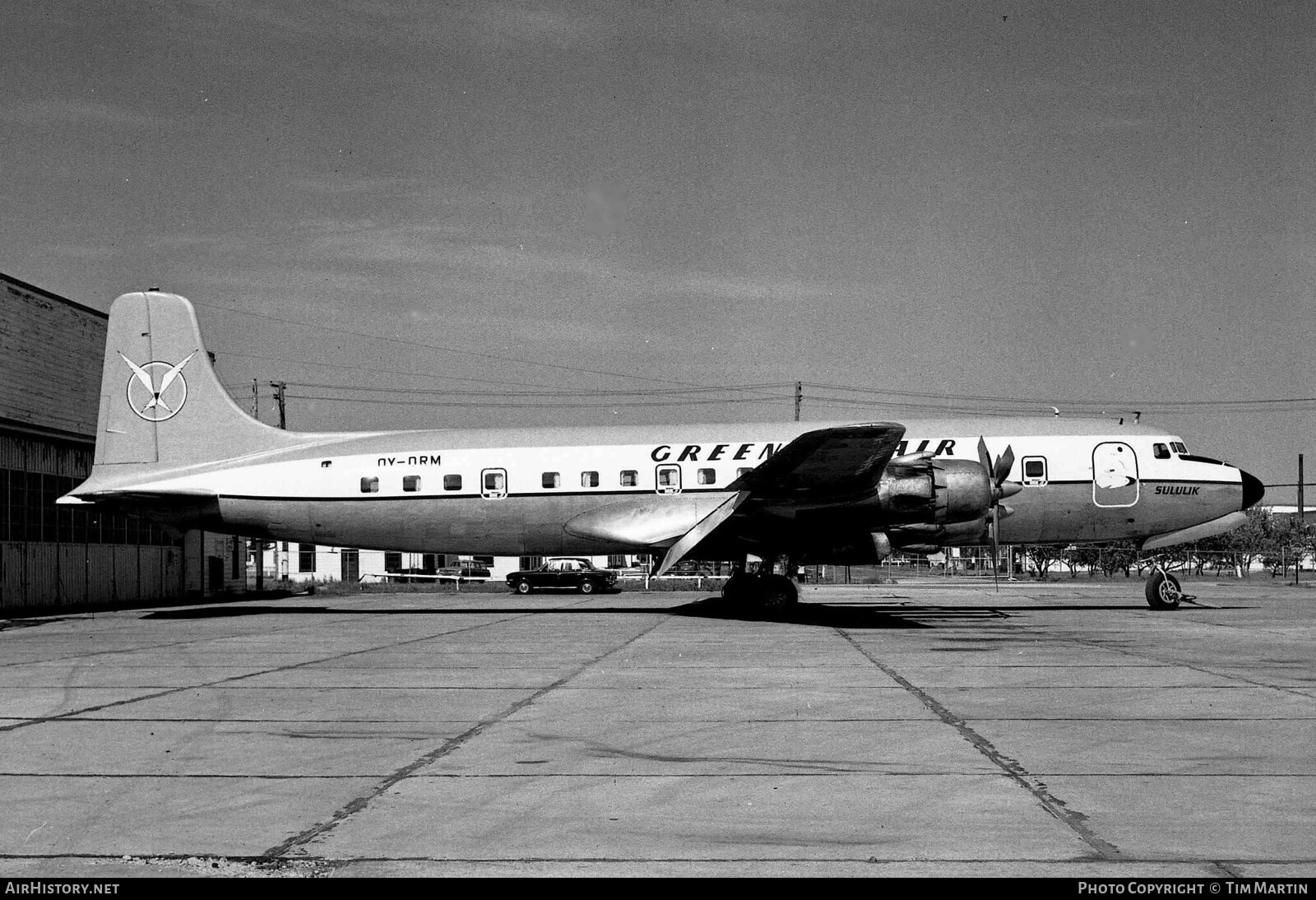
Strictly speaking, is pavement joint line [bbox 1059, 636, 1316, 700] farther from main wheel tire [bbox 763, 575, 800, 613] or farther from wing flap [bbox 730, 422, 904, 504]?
main wheel tire [bbox 763, 575, 800, 613]

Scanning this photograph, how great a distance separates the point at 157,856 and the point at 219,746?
10.5ft

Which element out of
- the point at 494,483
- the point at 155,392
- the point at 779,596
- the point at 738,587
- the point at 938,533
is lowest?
the point at 779,596

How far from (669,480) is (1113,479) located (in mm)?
10094

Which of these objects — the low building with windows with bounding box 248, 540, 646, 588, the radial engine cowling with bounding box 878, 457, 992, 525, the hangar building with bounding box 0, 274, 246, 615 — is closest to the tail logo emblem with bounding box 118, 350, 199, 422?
the hangar building with bounding box 0, 274, 246, 615

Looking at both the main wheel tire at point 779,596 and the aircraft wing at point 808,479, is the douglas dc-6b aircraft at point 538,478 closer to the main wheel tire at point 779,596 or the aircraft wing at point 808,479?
the main wheel tire at point 779,596

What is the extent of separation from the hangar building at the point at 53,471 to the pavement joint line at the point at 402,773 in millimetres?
25957

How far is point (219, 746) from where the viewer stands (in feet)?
28.6

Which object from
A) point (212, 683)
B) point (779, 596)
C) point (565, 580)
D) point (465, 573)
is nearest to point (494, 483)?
point (779, 596)

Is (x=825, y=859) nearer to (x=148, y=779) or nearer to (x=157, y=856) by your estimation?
(x=157, y=856)

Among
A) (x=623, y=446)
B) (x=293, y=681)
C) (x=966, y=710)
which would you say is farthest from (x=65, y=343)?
(x=966, y=710)

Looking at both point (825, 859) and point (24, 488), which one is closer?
point (825, 859)

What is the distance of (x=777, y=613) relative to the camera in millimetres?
23922

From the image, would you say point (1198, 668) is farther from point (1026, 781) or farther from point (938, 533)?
point (938, 533)

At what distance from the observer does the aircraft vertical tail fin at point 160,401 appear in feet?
84.7
